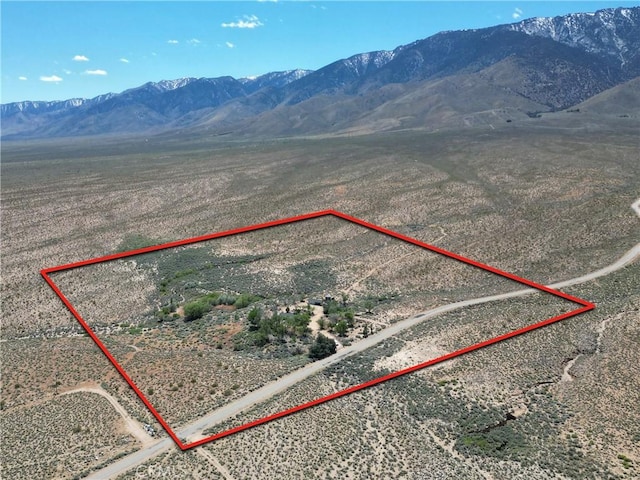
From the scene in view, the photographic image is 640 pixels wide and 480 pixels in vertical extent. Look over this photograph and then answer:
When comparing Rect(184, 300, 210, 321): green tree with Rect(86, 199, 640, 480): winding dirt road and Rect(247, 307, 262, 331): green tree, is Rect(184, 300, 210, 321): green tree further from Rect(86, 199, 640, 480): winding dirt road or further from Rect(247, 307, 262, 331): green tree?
Rect(86, 199, 640, 480): winding dirt road

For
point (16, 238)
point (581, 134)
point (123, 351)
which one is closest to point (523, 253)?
point (123, 351)

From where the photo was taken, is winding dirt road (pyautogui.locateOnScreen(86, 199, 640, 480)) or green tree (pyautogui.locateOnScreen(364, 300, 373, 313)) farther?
green tree (pyautogui.locateOnScreen(364, 300, 373, 313))

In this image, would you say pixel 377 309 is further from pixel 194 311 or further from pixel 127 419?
pixel 127 419

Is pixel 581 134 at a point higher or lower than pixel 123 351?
higher

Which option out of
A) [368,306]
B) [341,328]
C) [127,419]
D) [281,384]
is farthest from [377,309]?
[127,419]

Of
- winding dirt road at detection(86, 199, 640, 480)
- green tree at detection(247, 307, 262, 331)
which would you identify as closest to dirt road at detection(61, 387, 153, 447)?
winding dirt road at detection(86, 199, 640, 480)

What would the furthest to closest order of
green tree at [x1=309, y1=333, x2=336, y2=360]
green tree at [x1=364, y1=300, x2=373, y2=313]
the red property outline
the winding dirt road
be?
1. green tree at [x1=364, y1=300, x2=373, y2=313]
2. green tree at [x1=309, y1=333, x2=336, y2=360]
3. the winding dirt road
4. the red property outline

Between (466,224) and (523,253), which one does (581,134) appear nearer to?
(466,224)

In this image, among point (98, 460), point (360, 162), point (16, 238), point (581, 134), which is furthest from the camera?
point (581, 134)
